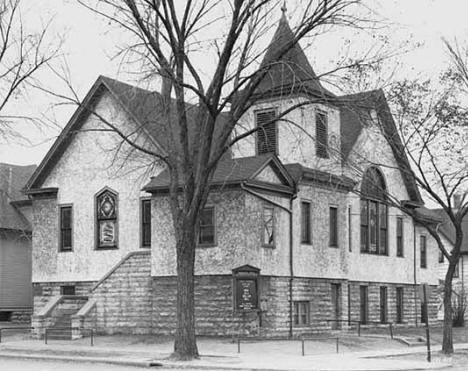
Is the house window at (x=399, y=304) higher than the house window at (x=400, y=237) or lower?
lower

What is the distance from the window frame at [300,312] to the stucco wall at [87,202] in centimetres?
718

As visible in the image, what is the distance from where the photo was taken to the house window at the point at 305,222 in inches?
1527

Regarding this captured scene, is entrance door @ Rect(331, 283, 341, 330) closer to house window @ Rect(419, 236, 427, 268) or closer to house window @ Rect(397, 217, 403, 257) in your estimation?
house window @ Rect(397, 217, 403, 257)

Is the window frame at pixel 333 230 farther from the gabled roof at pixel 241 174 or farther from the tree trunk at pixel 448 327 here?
the tree trunk at pixel 448 327

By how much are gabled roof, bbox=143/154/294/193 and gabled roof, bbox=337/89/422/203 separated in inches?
103

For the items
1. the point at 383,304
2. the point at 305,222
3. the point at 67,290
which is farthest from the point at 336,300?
the point at 67,290

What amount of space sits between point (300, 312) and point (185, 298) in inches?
424

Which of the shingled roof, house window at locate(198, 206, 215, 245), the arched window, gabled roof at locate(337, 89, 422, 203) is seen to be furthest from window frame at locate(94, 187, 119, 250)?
the shingled roof

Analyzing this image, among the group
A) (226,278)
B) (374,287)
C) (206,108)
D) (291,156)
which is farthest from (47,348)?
(374,287)

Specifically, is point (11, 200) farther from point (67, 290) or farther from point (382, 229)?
point (382, 229)

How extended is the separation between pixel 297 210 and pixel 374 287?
8.72 metres

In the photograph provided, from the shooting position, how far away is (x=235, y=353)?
29797 millimetres

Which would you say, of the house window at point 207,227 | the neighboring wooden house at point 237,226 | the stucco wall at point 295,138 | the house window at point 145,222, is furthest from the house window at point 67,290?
the stucco wall at point 295,138

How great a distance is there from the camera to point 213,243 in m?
36.1
